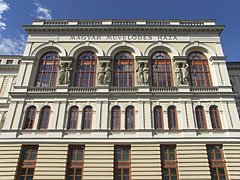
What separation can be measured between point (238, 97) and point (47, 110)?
27733mm

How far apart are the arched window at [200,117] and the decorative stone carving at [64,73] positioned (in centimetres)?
1596

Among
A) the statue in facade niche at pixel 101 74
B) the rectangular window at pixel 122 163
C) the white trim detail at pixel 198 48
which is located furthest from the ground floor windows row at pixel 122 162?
the white trim detail at pixel 198 48

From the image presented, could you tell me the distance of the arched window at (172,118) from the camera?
22297 millimetres

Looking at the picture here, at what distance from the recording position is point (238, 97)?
30.0m

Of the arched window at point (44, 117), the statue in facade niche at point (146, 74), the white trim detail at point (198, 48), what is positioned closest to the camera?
the arched window at point (44, 117)

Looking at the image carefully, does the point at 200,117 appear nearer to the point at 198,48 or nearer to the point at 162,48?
the point at 198,48

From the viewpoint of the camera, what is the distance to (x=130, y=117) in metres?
22.8

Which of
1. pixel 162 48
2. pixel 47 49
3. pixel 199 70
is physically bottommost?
pixel 199 70

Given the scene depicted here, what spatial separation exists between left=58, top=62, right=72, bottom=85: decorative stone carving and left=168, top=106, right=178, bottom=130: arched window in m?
12.8

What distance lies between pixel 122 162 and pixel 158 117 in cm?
649

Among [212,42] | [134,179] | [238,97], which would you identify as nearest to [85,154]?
[134,179]

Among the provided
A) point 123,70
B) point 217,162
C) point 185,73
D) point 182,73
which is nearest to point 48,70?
point 123,70

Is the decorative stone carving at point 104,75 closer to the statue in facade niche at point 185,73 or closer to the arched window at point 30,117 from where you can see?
the arched window at point 30,117

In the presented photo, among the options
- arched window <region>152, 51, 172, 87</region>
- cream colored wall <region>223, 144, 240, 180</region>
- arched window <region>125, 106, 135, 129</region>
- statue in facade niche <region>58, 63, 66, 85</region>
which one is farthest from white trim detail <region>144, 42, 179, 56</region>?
cream colored wall <region>223, 144, 240, 180</region>
